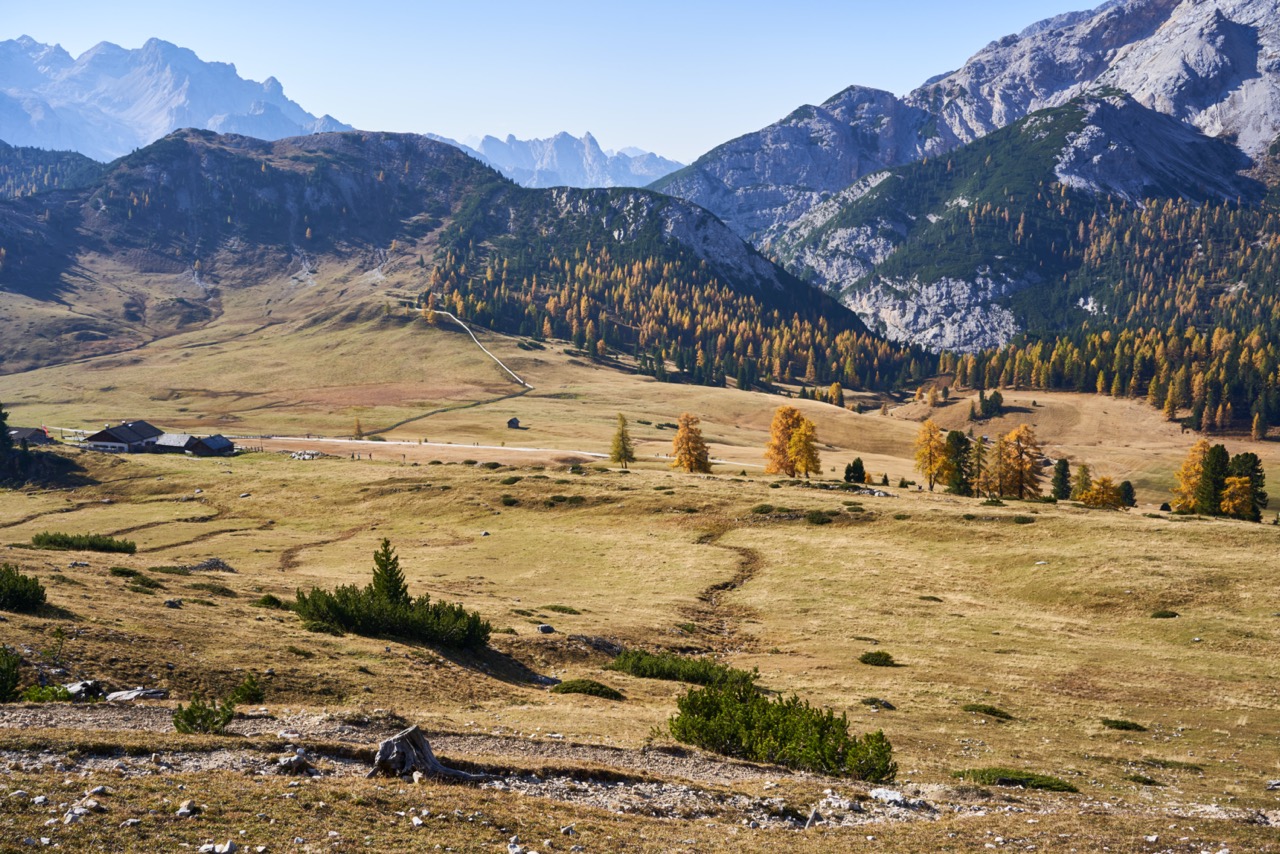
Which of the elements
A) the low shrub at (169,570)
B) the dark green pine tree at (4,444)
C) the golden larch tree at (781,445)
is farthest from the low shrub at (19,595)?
the golden larch tree at (781,445)

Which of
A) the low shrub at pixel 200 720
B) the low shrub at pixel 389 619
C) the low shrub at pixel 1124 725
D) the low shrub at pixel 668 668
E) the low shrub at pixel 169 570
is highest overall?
the low shrub at pixel 200 720

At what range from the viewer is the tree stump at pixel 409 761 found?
18.7 m

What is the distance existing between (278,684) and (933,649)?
38.6 metres

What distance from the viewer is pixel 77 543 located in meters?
56.9

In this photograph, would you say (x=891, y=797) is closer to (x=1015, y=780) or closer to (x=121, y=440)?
(x=1015, y=780)

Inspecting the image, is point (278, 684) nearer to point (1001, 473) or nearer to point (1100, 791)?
point (1100, 791)

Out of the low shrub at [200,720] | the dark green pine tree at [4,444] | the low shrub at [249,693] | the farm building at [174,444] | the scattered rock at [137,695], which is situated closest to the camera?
the low shrub at [200,720]

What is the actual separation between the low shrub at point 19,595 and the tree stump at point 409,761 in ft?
68.1

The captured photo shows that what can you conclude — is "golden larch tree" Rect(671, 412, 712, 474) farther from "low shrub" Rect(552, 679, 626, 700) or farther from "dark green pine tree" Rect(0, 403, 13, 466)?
"dark green pine tree" Rect(0, 403, 13, 466)

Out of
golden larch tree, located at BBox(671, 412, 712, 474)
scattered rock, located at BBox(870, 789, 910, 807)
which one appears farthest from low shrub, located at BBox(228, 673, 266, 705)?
golden larch tree, located at BBox(671, 412, 712, 474)

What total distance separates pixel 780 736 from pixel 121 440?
15869 cm

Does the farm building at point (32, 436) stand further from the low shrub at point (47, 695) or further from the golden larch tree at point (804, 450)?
the low shrub at point (47, 695)

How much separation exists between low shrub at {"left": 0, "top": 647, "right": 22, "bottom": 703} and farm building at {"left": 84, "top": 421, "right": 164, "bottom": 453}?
143792 mm

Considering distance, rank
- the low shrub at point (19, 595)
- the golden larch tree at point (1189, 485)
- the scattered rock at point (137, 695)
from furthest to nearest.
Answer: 1. the golden larch tree at point (1189, 485)
2. the low shrub at point (19, 595)
3. the scattered rock at point (137, 695)
